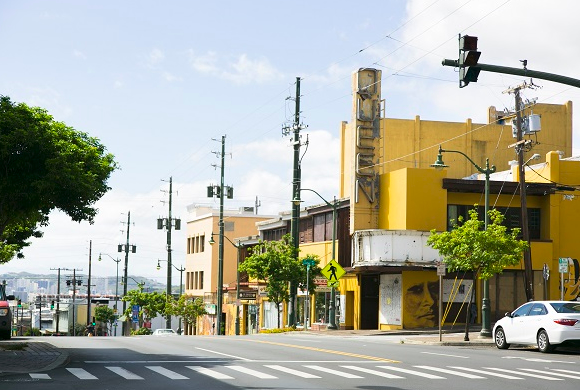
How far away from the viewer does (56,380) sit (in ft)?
55.3

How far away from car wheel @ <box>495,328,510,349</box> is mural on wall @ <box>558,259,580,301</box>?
20.6 m

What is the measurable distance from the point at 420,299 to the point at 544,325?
70.3ft

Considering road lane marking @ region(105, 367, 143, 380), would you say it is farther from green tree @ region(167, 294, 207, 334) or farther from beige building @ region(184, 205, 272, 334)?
beige building @ region(184, 205, 272, 334)

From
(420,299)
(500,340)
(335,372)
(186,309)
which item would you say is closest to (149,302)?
(186,309)

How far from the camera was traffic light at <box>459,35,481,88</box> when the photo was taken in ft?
62.0

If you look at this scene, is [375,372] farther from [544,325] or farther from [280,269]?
[280,269]

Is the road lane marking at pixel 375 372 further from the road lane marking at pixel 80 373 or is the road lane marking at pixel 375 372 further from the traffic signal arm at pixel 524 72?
the traffic signal arm at pixel 524 72

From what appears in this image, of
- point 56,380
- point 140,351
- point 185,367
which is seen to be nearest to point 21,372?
point 56,380

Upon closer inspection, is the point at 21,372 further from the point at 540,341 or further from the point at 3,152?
the point at 540,341

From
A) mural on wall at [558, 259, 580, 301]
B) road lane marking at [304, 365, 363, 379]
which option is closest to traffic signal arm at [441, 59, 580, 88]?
road lane marking at [304, 365, 363, 379]

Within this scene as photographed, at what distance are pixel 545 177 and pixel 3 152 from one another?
114ft

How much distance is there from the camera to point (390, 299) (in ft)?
162

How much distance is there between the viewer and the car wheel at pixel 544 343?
26.6m

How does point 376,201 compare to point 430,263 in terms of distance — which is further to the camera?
point 376,201
